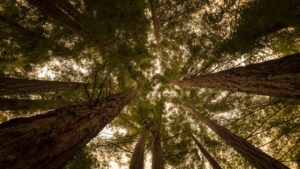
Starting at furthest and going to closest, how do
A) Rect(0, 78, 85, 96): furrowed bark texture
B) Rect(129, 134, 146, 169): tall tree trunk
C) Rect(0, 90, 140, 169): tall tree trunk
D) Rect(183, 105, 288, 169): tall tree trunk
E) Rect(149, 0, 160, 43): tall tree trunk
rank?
Rect(149, 0, 160, 43): tall tree trunk → Rect(129, 134, 146, 169): tall tree trunk → Rect(0, 78, 85, 96): furrowed bark texture → Rect(183, 105, 288, 169): tall tree trunk → Rect(0, 90, 140, 169): tall tree trunk

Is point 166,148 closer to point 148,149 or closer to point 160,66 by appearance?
point 148,149

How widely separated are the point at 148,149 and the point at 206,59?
19.4 ft

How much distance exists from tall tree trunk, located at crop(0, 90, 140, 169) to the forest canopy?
0.04 feet

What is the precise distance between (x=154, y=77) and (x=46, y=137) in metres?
5.85

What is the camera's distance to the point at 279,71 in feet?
7.99

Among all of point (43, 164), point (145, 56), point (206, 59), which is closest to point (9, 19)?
point (145, 56)

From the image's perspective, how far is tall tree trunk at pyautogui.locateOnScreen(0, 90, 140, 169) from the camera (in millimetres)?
945

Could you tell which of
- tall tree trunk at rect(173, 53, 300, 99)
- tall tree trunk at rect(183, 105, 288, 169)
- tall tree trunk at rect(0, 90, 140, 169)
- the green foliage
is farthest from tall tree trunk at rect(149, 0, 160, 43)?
the green foliage

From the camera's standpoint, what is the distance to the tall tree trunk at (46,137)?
95 centimetres

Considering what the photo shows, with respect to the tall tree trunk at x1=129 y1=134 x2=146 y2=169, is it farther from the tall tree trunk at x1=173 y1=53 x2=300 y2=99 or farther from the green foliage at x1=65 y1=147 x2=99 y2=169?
the tall tree trunk at x1=173 y1=53 x2=300 y2=99

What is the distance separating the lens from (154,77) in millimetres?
6859

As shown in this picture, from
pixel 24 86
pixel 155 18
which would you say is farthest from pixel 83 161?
pixel 155 18

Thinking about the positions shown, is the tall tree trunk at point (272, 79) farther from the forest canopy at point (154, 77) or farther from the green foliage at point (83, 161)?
the green foliage at point (83, 161)

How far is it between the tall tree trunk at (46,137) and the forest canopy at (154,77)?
0.01 meters
